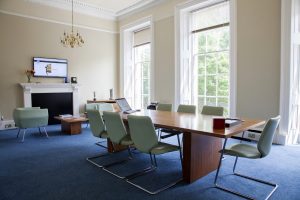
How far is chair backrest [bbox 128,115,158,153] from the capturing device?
2.56 metres

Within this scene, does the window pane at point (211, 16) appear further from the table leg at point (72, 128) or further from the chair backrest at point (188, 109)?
the table leg at point (72, 128)

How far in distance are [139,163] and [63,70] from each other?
4.73 metres

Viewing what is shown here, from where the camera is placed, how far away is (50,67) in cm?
668

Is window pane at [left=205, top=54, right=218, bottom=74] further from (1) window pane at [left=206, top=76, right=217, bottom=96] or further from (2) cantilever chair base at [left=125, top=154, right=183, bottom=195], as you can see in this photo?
(2) cantilever chair base at [left=125, top=154, right=183, bottom=195]

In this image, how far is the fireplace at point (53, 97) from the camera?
630 centimetres

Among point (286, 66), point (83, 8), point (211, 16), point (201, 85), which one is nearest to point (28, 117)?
point (83, 8)

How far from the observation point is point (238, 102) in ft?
15.8

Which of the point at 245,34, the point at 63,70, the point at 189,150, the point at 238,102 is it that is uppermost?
the point at 245,34

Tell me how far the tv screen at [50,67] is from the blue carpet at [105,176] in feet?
9.21

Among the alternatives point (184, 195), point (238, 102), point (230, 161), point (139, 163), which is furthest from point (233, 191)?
point (238, 102)

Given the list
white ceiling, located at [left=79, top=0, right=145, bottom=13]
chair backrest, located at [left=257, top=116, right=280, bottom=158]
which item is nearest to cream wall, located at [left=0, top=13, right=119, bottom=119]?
white ceiling, located at [left=79, top=0, right=145, bottom=13]

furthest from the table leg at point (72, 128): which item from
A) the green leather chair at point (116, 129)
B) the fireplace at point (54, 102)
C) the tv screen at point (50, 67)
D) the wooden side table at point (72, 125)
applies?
the green leather chair at point (116, 129)

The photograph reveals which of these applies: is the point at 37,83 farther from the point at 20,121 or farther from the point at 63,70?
the point at 20,121

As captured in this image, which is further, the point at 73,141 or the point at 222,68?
the point at 222,68
